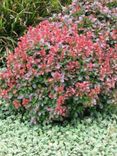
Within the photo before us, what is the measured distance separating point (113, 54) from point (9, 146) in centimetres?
136

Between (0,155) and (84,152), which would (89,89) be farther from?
(0,155)

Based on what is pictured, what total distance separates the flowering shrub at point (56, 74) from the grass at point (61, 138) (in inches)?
5.5

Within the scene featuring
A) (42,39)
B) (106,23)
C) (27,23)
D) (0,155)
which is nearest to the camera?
(0,155)

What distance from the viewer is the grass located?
14.4ft

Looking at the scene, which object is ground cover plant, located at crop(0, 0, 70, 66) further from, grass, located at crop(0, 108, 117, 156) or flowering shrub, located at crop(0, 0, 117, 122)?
grass, located at crop(0, 108, 117, 156)

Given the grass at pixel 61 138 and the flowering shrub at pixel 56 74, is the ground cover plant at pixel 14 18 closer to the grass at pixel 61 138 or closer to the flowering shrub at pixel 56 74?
the flowering shrub at pixel 56 74

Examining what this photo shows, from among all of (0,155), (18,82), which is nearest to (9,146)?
(0,155)

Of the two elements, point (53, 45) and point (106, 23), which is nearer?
point (53, 45)

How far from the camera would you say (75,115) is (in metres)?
4.70

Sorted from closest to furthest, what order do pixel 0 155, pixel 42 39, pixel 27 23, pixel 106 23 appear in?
pixel 0 155
pixel 42 39
pixel 106 23
pixel 27 23

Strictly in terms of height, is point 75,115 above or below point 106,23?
below

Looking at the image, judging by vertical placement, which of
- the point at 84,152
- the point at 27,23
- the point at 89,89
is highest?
the point at 27,23

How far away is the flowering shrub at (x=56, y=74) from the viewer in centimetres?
453

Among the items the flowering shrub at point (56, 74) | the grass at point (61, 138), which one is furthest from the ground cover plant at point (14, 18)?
the grass at point (61, 138)
